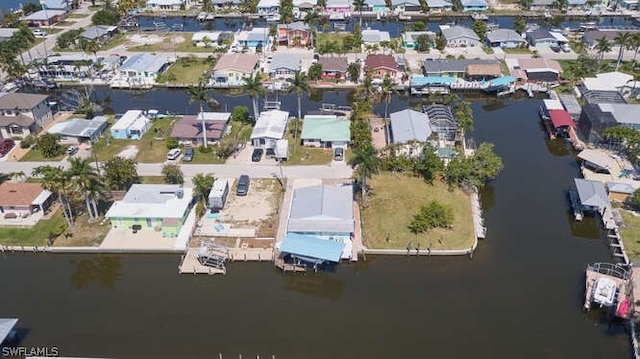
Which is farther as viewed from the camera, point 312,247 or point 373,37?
point 373,37

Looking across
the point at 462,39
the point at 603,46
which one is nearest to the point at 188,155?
the point at 462,39

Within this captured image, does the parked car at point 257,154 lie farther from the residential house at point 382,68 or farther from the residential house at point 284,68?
the residential house at point 382,68

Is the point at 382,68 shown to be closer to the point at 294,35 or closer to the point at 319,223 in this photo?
the point at 294,35

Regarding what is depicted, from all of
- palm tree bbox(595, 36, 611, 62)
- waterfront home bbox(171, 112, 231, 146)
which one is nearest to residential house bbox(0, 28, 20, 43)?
waterfront home bbox(171, 112, 231, 146)

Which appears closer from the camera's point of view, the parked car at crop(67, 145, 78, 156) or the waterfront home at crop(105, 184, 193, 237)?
the waterfront home at crop(105, 184, 193, 237)

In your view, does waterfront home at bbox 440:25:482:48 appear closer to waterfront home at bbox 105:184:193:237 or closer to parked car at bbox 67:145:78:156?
waterfront home at bbox 105:184:193:237
